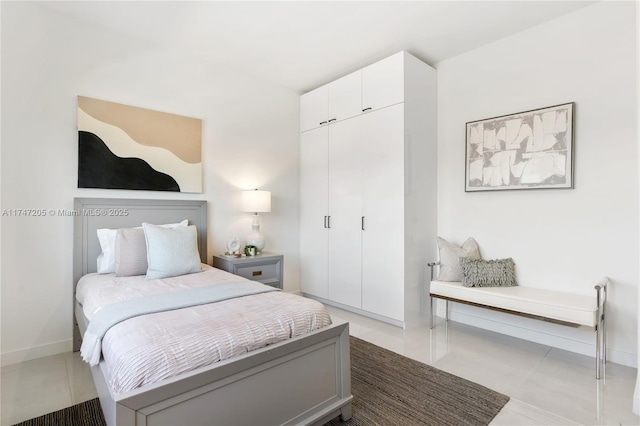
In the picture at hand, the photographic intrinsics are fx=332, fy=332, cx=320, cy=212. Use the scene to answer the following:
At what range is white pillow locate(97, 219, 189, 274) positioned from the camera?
2.66 m

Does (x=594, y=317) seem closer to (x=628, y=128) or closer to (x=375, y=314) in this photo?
(x=628, y=128)

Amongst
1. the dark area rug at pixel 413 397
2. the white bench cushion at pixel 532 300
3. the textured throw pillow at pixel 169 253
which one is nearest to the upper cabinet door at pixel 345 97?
the white bench cushion at pixel 532 300

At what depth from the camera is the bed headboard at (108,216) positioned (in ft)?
8.97

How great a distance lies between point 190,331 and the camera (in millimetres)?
1474

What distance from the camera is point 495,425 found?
177 centimetres

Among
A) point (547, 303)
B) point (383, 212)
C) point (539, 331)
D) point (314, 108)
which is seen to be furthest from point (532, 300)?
point (314, 108)

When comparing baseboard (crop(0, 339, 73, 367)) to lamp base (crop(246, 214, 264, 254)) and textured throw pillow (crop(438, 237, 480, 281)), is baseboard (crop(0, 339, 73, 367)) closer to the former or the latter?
lamp base (crop(246, 214, 264, 254))

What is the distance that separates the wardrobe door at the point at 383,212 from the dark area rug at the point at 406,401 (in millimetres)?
913

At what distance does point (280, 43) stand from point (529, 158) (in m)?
2.50

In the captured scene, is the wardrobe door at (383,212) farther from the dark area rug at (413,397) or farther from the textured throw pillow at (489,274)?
the dark area rug at (413,397)

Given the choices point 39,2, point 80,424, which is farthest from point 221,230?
point 39,2

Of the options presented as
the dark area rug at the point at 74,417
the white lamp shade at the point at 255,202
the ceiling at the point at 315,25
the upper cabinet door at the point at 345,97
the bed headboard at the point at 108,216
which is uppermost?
the ceiling at the point at 315,25

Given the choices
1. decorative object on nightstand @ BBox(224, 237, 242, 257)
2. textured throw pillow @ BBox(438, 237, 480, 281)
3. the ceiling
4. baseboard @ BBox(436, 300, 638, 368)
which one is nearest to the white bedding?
decorative object on nightstand @ BBox(224, 237, 242, 257)

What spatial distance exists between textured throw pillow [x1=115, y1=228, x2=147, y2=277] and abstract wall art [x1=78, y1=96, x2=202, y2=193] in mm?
601
